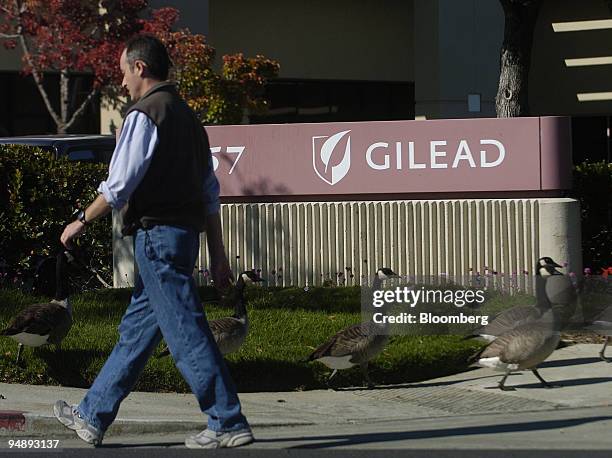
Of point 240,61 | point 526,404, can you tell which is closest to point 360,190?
point 526,404

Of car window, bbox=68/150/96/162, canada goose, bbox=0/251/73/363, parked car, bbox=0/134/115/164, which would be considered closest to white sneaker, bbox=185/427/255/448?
canada goose, bbox=0/251/73/363

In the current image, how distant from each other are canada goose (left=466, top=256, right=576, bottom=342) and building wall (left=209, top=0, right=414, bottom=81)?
15657mm

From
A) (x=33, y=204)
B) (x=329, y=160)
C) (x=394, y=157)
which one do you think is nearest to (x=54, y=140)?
(x=33, y=204)

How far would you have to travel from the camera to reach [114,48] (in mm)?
21141

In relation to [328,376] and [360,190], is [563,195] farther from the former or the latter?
[328,376]

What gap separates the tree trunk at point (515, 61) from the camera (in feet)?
58.0

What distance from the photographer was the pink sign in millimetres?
12812

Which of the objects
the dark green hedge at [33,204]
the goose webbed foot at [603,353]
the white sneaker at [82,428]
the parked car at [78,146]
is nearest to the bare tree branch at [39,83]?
the parked car at [78,146]

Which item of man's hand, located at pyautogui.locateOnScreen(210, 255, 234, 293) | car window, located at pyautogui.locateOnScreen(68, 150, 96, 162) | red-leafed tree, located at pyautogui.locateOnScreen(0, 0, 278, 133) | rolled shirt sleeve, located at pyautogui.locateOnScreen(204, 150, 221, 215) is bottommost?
man's hand, located at pyautogui.locateOnScreen(210, 255, 234, 293)

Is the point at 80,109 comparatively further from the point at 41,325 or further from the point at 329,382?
the point at 329,382

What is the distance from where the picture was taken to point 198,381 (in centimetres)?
657

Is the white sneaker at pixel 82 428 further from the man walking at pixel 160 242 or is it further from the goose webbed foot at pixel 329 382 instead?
the goose webbed foot at pixel 329 382

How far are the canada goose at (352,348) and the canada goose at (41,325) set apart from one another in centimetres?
191

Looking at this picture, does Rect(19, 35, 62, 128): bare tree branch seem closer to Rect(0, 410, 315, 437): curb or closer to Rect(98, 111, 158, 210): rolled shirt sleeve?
Rect(0, 410, 315, 437): curb
